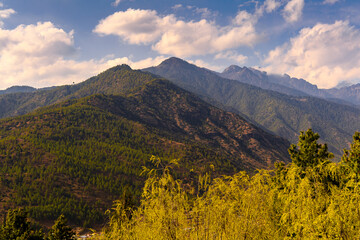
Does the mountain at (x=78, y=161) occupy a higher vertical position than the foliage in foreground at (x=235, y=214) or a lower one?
lower

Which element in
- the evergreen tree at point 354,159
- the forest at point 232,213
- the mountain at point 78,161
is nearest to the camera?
the forest at point 232,213

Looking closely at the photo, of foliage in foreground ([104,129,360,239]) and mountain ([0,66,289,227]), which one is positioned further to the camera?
mountain ([0,66,289,227])

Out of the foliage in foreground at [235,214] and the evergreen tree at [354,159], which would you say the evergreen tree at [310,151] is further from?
the foliage in foreground at [235,214]

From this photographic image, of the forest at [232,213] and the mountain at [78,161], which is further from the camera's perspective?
the mountain at [78,161]

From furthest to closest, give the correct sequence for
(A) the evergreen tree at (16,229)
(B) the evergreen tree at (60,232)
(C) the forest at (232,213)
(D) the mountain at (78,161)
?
(D) the mountain at (78,161), (B) the evergreen tree at (60,232), (A) the evergreen tree at (16,229), (C) the forest at (232,213)

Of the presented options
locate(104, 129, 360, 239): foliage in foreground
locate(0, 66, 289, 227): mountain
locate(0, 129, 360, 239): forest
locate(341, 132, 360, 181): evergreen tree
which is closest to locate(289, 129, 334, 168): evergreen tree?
locate(341, 132, 360, 181): evergreen tree

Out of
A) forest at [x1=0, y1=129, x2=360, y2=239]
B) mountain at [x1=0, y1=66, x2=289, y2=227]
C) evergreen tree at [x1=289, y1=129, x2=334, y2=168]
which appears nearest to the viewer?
forest at [x1=0, y1=129, x2=360, y2=239]

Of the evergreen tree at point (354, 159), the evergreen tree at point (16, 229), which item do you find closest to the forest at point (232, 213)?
the evergreen tree at point (354, 159)

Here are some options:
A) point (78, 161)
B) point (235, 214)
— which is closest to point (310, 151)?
point (235, 214)

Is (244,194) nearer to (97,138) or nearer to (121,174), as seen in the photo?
(121,174)

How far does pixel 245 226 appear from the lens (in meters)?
10.2

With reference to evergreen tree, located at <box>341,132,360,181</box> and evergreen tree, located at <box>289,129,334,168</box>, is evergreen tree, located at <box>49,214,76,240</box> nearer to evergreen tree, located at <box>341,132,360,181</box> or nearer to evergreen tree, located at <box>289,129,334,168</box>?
evergreen tree, located at <box>289,129,334,168</box>

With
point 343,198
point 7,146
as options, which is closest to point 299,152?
point 343,198

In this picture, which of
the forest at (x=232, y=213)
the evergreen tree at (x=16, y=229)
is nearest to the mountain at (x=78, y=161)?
the evergreen tree at (x=16, y=229)
